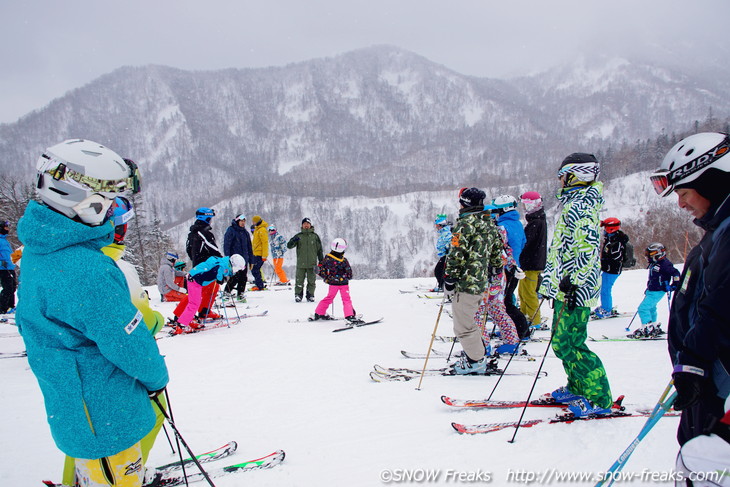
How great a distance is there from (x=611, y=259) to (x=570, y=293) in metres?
5.64

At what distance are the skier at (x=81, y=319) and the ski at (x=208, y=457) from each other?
48.3 inches

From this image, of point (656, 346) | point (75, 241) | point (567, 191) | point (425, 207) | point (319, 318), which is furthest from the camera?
point (425, 207)

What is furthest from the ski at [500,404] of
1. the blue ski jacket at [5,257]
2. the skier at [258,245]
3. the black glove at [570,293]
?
the blue ski jacket at [5,257]

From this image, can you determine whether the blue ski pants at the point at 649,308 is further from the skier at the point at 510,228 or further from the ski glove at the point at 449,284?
the ski glove at the point at 449,284

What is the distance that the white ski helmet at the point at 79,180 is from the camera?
1.68m

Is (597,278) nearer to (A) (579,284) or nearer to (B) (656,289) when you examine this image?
(A) (579,284)

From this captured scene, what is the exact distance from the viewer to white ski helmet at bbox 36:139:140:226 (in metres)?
1.68

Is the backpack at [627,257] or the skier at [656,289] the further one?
the backpack at [627,257]

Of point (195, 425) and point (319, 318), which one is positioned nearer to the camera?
point (195, 425)

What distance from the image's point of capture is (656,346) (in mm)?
5891

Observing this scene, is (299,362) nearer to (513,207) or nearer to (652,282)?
(513,207)

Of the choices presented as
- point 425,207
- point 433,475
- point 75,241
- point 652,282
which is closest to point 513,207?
point 652,282

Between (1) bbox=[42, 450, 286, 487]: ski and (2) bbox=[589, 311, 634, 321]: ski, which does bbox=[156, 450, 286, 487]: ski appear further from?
(2) bbox=[589, 311, 634, 321]: ski

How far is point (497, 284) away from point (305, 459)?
11.3 feet
